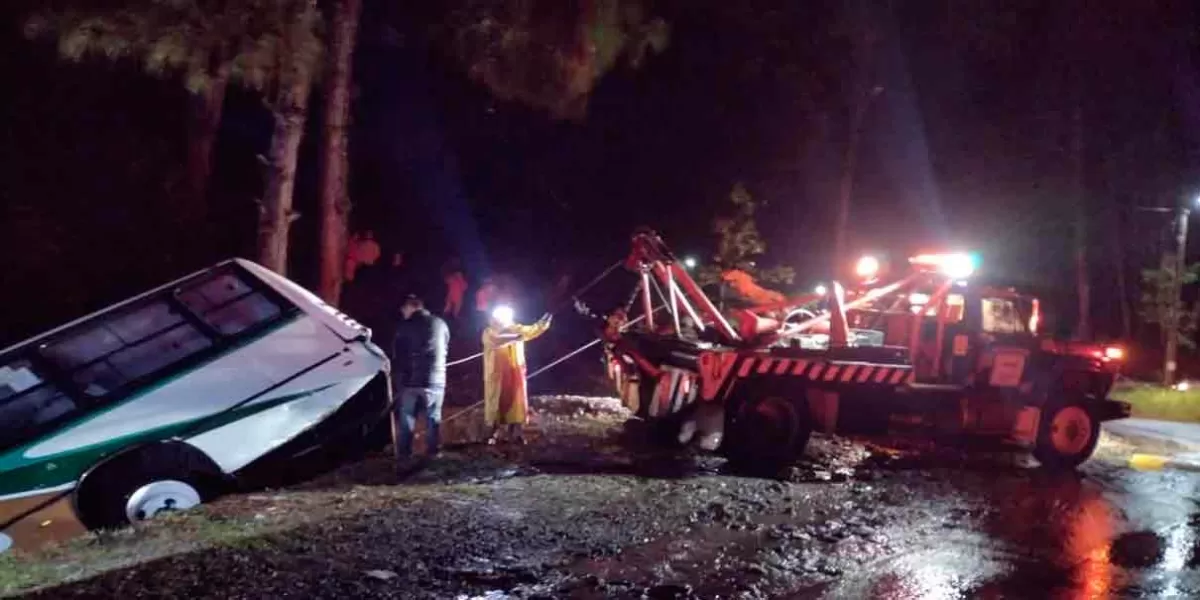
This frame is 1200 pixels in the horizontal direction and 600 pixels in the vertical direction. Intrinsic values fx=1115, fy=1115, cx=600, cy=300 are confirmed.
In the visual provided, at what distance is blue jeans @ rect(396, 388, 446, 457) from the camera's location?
30.8ft

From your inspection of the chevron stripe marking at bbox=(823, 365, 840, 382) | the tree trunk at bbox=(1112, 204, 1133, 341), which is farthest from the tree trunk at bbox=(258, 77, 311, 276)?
the tree trunk at bbox=(1112, 204, 1133, 341)

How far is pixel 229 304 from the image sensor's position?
27.4 feet

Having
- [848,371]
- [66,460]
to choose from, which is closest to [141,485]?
[66,460]

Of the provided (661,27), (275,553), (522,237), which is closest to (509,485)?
(275,553)

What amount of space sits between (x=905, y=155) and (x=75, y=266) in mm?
19859

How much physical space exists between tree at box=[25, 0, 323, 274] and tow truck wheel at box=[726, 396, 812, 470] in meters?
4.75

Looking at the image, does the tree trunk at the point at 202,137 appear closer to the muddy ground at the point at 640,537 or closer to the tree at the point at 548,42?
the tree at the point at 548,42

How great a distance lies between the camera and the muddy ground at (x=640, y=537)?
20.7 feet

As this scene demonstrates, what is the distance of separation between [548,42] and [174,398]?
16.6ft

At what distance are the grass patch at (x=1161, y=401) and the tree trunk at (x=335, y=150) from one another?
46.9 feet

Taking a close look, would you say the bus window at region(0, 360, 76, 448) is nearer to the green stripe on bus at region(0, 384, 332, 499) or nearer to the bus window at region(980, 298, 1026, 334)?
the green stripe on bus at region(0, 384, 332, 499)

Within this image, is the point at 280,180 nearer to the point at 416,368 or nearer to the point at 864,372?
the point at 416,368

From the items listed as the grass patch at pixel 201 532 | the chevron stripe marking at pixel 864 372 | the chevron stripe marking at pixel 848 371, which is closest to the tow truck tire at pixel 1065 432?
the chevron stripe marking at pixel 864 372

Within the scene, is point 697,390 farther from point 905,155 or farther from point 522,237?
point 905,155
